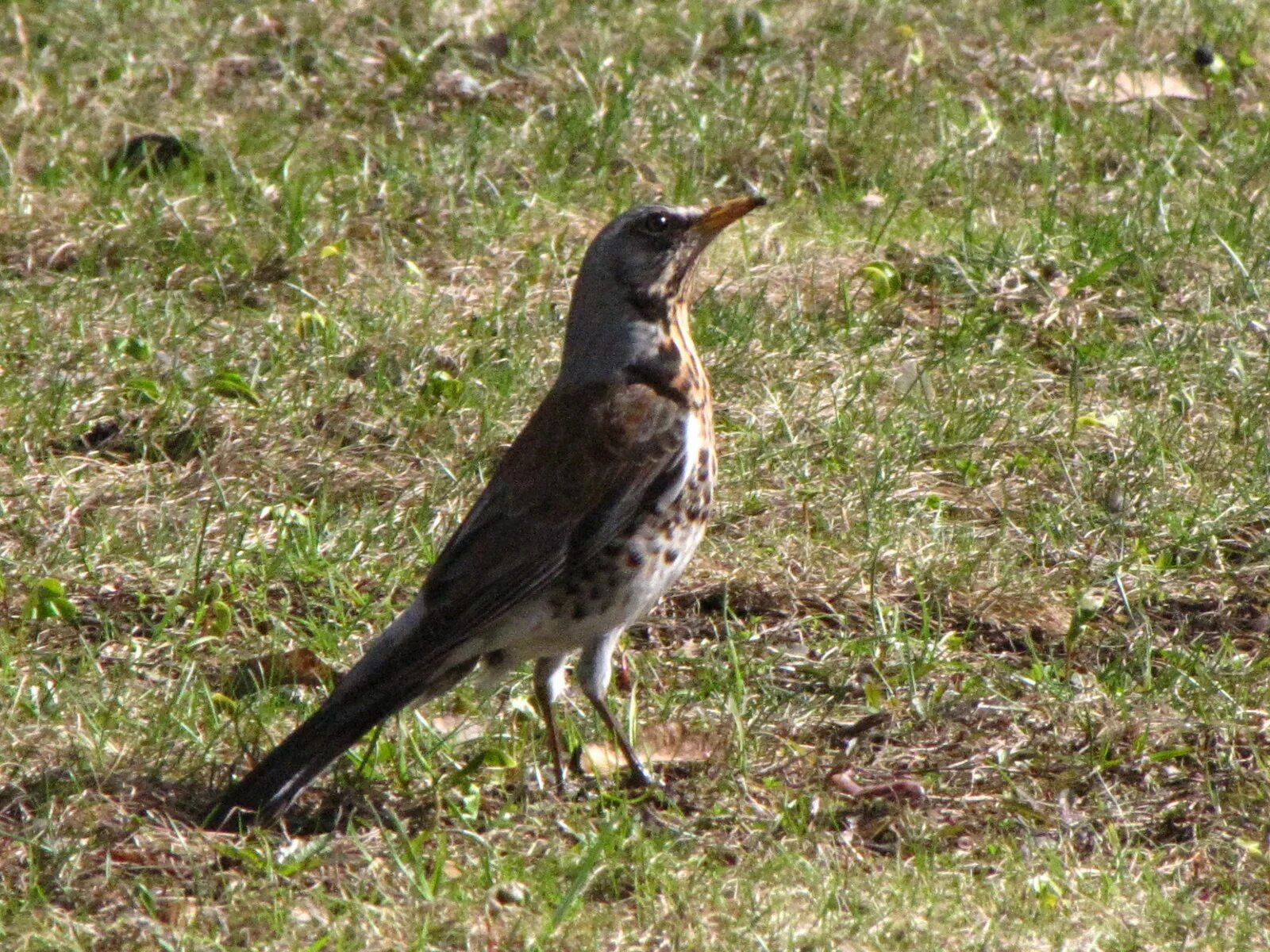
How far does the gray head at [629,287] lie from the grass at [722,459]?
76cm

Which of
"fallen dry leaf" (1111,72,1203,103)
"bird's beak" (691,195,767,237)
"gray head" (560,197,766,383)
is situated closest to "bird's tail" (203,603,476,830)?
"gray head" (560,197,766,383)

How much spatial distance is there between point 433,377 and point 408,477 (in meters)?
0.49

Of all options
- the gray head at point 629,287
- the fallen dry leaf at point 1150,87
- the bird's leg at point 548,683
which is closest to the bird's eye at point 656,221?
the gray head at point 629,287

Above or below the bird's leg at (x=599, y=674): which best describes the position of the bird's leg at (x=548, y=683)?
below

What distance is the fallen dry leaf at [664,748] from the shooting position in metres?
4.60

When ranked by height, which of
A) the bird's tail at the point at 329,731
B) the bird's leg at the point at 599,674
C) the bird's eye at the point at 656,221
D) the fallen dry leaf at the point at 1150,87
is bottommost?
the fallen dry leaf at the point at 1150,87

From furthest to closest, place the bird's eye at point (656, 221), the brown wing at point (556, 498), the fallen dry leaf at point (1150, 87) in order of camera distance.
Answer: the fallen dry leaf at point (1150, 87) < the bird's eye at point (656, 221) < the brown wing at point (556, 498)

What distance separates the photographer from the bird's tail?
4094 millimetres

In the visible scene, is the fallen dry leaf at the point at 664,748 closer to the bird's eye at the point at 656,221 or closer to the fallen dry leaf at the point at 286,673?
the fallen dry leaf at the point at 286,673

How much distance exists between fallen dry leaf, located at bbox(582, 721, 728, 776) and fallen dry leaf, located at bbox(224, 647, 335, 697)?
68 cm

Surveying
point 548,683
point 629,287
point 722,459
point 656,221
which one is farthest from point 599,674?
point 722,459

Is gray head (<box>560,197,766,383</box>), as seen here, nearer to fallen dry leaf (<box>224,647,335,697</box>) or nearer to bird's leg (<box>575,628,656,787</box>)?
bird's leg (<box>575,628,656,787</box>)

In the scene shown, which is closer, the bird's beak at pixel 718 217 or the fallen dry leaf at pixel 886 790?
the fallen dry leaf at pixel 886 790

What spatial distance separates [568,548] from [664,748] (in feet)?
1.71
